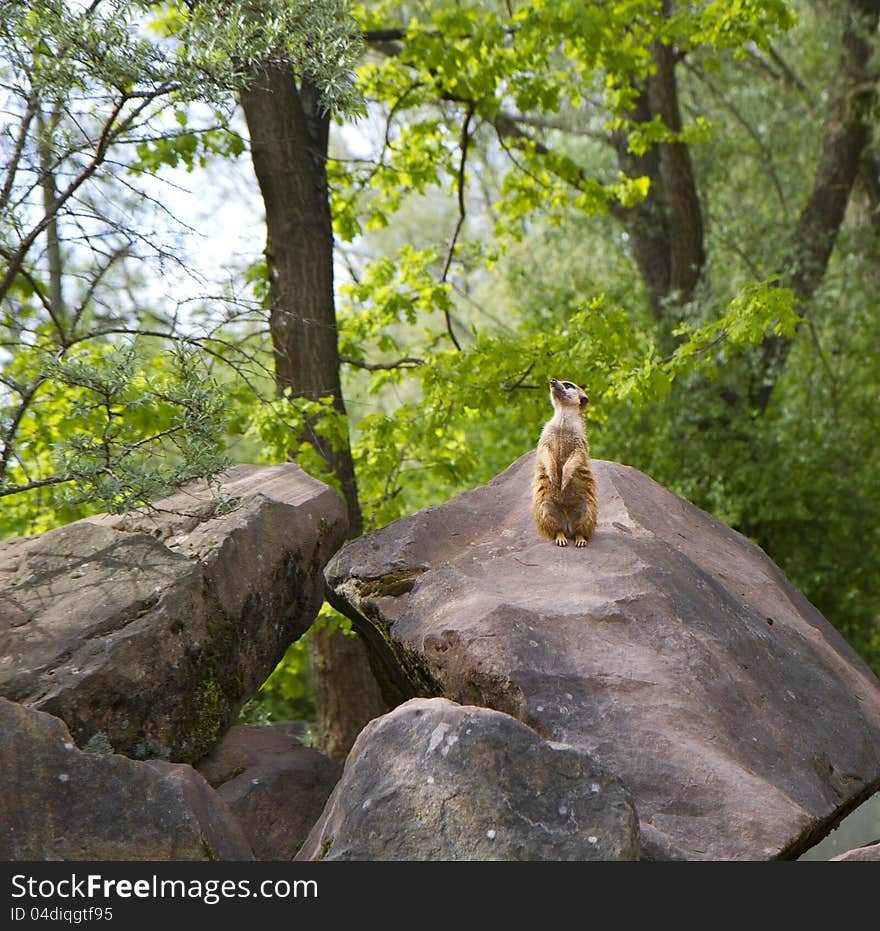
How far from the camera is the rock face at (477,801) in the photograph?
411cm

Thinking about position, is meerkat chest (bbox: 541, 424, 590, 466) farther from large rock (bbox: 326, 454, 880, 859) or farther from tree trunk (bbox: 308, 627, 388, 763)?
tree trunk (bbox: 308, 627, 388, 763)

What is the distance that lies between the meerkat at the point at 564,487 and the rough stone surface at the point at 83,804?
2.77 metres

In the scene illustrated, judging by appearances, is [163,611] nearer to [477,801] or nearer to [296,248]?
[477,801]

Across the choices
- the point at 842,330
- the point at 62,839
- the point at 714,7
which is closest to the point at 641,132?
the point at 714,7

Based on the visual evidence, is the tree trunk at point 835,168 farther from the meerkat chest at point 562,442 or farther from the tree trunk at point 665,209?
the meerkat chest at point 562,442

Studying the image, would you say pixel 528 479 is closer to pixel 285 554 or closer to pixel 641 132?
pixel 285 554

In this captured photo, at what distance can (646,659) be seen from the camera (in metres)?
5.52

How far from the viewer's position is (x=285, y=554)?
682 centimetres

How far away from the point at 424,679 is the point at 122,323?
3.51 metres

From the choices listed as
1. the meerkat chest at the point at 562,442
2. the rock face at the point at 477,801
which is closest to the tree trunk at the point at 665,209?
the meerkat chest at the point at 562,442

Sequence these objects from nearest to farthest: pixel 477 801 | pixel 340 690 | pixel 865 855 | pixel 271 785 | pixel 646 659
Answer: pixel 477 801 < pixel 865 855 < pixel 646 659 < pixel 271 785 < pixel 340 690

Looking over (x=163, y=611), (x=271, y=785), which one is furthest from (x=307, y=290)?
(x=271, y=785)

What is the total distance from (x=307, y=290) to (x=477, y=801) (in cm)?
642

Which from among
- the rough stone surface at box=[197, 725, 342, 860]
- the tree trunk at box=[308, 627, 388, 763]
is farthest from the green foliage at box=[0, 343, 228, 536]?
the tree trunk at box=[308, 627, 388, 763]
